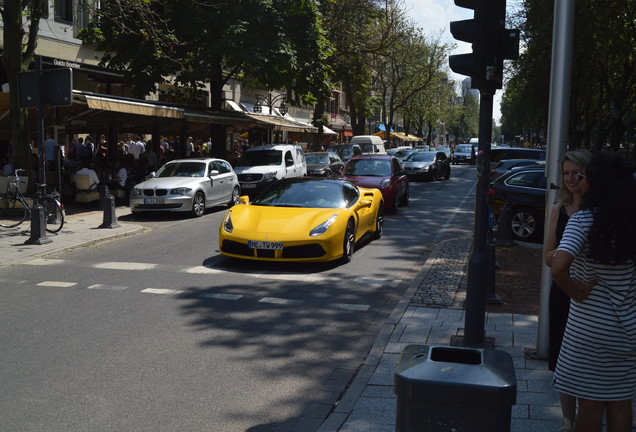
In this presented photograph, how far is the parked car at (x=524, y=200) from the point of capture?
537 inches

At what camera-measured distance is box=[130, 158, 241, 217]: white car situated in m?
16.3

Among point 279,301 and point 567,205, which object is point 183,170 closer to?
point 279,301

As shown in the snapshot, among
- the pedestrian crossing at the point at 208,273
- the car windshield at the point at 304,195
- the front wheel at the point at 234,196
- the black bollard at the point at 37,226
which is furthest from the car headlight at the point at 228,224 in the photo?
the front wheel at the point at 234,196

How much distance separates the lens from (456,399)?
2.76m

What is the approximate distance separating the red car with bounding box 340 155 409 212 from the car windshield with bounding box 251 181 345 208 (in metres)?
5.34

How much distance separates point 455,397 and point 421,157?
102ft

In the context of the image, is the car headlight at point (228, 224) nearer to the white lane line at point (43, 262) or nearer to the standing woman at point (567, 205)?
the white lane line at point (43, 262)

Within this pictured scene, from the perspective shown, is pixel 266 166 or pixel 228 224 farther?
pixel 266 166

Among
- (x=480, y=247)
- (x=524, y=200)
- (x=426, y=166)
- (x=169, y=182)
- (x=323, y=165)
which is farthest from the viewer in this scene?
(x=426, y=166)

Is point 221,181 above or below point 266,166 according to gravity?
below

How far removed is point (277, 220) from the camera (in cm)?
1024

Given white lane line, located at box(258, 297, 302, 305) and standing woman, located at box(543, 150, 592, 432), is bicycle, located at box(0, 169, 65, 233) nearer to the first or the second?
white lane line, located at box(258, 297, 302, 305)

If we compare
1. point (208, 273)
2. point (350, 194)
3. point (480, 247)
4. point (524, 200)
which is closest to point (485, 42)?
point (480, 247)

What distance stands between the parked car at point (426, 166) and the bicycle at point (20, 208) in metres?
19.6
